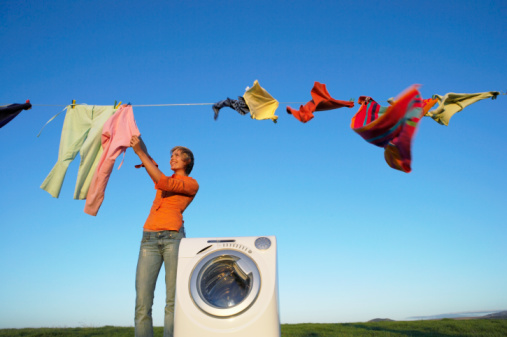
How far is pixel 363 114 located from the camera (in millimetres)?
3943

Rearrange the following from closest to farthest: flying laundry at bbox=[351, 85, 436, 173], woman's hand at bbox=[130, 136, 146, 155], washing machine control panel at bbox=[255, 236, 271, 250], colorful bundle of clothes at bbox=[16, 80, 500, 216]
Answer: flying laundry at bbox=[351, 85, 436, 173], washing machine control panel at bbox=[255, 236, 271, 250], woman's hand at bbox=[130, 136, 146, 155], colorful bundle of clothes at bbox=[16, 80, 500, 216]

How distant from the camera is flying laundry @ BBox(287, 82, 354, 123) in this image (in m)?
4.07

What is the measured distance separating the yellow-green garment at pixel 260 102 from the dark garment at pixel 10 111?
2.43 m

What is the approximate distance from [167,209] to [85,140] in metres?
1.42

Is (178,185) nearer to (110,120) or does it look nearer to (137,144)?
(137,144)

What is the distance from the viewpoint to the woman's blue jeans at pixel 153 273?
3.06 meters

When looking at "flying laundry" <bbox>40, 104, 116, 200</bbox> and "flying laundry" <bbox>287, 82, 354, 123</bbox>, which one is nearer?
"flying laundry" <bbox>40, 104, 116, 200</bbox>

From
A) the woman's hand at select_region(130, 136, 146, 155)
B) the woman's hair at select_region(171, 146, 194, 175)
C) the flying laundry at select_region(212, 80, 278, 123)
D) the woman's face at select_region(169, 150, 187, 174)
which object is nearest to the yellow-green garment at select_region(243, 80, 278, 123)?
the flying laundry at select_region(212, 80, 278, 123)

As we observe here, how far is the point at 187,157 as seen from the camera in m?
3.79

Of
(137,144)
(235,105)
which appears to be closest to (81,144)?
(137,144)

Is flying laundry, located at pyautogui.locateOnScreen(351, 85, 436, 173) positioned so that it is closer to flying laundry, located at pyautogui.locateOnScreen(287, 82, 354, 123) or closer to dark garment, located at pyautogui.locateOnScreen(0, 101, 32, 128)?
flying laundry, located at pyautogui.locateOnScreen(287, 82, 354, 123)

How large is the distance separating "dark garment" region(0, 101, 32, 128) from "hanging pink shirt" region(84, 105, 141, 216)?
Result: 1002 mm

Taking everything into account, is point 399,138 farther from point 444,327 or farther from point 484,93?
point 444,327

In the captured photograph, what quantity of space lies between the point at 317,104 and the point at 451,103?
4.66 ft
